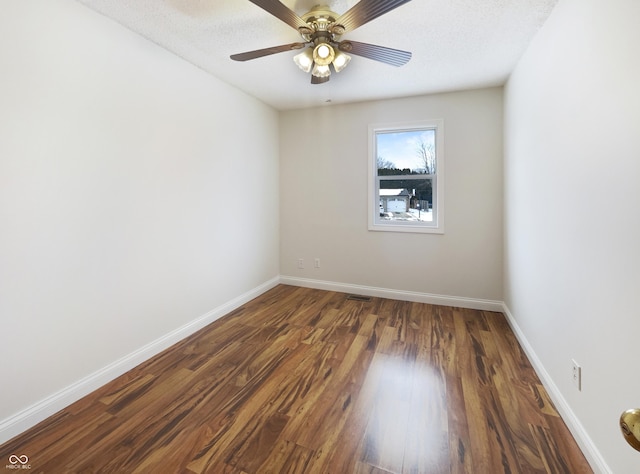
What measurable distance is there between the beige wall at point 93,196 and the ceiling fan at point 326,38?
Result: 2.94 feet

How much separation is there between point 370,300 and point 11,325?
3.22m

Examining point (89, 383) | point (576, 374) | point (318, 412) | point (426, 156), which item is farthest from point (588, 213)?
point (89, 383)

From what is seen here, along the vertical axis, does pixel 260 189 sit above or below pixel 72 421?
above

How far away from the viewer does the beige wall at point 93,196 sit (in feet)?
5.28

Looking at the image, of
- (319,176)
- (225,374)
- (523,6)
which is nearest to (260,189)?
(319,176)

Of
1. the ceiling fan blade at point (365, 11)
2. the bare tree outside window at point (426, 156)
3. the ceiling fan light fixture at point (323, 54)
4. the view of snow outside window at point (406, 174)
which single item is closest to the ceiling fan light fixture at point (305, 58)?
the ceiling fan light fixture at point (323, 54)

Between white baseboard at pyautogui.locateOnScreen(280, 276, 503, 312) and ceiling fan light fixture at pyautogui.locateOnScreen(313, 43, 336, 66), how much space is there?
276 cm

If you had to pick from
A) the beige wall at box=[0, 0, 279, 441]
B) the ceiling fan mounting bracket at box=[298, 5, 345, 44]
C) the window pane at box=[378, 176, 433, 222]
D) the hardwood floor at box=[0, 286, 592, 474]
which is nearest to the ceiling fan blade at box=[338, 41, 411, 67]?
the ceiling fan mounting bracket at box=[298, 5, 345, 44]

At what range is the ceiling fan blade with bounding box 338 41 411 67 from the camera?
6.44ft

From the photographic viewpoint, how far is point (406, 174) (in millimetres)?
3758

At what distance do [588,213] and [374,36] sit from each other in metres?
1.90

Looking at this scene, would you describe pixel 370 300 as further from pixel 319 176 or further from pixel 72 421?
pixel 72 421

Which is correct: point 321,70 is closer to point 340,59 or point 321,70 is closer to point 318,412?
point 340,59

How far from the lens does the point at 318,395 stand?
76.0 inches
